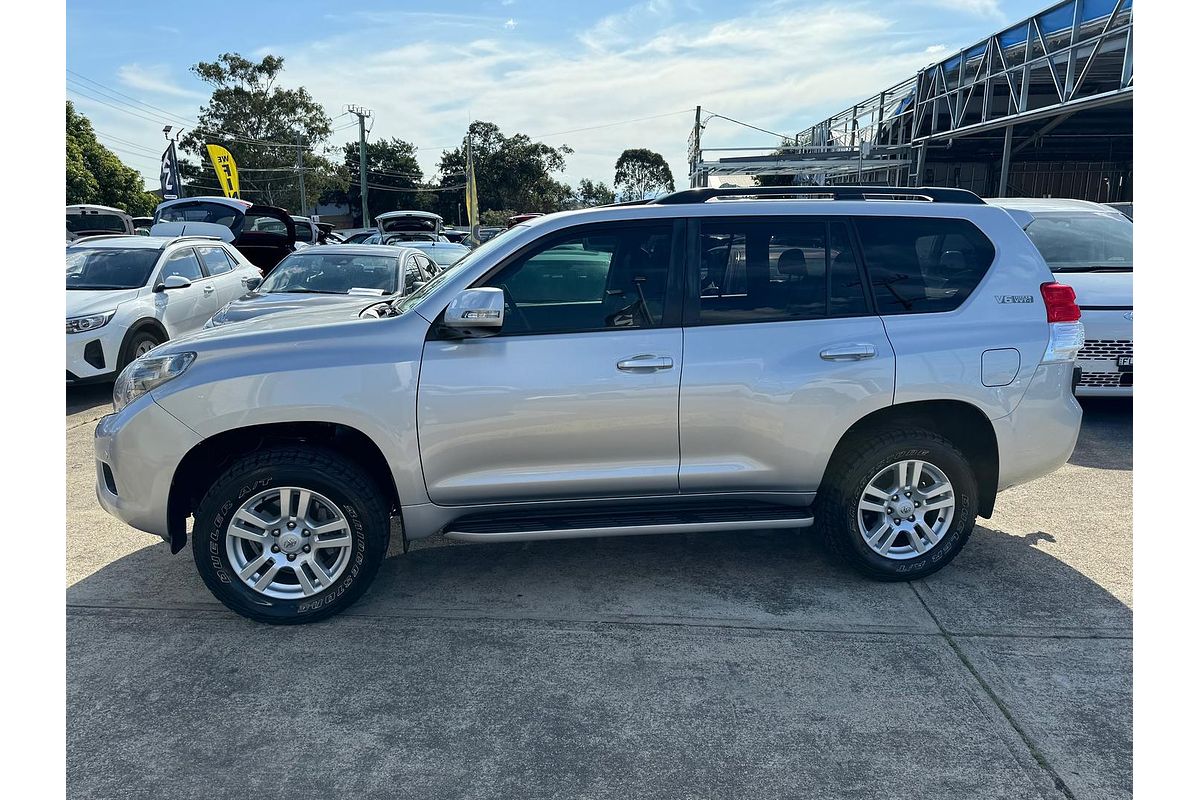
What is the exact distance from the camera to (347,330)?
3785 mm

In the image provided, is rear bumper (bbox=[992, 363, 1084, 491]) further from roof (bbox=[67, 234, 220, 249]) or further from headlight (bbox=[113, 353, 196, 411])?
roof (bbox=[67, 234, 220, 249])

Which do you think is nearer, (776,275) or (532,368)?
(532,368)

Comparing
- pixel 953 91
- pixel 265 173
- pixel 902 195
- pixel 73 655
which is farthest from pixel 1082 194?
pixel 265 173

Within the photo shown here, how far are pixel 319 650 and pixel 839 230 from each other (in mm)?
3133

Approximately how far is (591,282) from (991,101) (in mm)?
19336

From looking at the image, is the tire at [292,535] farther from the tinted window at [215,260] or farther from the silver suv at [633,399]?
the tinted window at [215,260]

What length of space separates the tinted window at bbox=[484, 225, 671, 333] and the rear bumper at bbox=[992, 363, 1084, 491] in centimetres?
186

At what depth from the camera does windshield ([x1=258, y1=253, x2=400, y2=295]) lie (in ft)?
29.3

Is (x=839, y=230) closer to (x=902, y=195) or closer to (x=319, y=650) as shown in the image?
(x=902, y=195)

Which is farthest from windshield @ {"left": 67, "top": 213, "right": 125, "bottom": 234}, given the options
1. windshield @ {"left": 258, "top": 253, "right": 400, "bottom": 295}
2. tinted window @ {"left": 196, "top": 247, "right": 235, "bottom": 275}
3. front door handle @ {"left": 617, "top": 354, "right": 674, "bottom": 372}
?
front door handle @ {"left": 617, "top": 354, "right": 674, "bottom": 372}

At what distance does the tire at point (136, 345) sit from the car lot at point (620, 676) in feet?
13.5

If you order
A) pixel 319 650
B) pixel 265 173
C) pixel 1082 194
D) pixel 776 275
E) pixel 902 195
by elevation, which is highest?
pixel 265 173

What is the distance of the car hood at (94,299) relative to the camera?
8.08 meters

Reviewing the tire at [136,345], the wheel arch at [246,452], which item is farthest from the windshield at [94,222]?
the wheel arch at [246,452]
